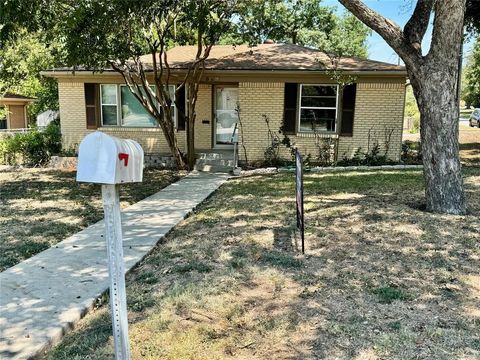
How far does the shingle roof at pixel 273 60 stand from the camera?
41.6 feet

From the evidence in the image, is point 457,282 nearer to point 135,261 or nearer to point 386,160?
point 135,261

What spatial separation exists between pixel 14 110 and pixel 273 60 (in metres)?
26.6

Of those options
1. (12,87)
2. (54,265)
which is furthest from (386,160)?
(12,87)

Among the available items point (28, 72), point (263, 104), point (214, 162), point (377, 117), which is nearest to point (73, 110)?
point (214, 162)

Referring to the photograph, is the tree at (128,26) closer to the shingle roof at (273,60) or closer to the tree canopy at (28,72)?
the shingle roof at (273,60)

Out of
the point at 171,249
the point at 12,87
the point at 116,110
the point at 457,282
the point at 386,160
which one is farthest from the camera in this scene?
the point at 12,87

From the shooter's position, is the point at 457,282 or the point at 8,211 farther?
the point at 8,211

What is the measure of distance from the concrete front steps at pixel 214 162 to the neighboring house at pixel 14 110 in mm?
23367

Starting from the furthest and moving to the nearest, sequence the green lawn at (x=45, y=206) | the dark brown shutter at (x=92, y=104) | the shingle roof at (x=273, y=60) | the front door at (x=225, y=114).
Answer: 1. the front door at (x=225, y=114)
2. the dark brown shutter at (x=92, y=104)
3. the shingle roof at (x=273, y=60)
4. the green lawn at (x=45, y=206)

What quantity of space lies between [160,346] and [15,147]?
528 inches

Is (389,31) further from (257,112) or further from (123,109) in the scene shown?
(123,109)

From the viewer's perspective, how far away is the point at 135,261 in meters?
4.93

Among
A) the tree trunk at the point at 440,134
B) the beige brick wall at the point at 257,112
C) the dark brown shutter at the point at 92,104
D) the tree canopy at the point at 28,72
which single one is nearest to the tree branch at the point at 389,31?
the tree trunk at the point at 440,134

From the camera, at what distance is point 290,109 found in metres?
13.4
